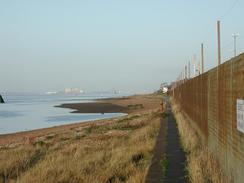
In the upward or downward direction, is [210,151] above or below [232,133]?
below

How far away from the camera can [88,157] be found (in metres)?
13.1

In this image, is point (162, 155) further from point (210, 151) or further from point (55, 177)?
point (55, 177)

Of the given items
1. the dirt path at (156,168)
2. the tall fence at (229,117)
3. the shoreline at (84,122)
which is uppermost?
the tall fence at (229,117)

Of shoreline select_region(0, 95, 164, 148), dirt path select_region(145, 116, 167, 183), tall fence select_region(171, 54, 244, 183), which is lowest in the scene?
shoreline select_region(0, 95, 164, 148)

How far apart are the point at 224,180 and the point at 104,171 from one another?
3521 millimetres

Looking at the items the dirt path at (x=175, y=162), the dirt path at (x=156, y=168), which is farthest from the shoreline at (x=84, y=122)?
the dirt path at (x=156, y=168)

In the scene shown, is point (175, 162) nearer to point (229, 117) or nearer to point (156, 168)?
point (156, 168)

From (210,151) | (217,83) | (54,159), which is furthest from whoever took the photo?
(54,159)

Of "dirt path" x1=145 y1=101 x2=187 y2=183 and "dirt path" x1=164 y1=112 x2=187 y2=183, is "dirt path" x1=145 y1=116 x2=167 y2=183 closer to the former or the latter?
"dirt path" x1=145 y1=101 x2=187 y2=183

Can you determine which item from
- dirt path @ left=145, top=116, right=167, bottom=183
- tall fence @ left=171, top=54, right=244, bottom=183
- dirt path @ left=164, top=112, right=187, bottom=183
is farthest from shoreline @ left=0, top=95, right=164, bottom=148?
tall fence @ left=171, top=54, right=244, bottom=183

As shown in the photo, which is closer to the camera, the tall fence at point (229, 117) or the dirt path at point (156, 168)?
the tall fence at point (229, 117)

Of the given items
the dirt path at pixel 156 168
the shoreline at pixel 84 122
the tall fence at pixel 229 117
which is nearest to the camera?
the tall fence at pixel 229 117

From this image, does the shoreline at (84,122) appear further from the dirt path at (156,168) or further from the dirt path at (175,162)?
the dirt path at (156,168)

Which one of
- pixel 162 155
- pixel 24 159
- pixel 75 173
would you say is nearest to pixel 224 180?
pixel 75 173
